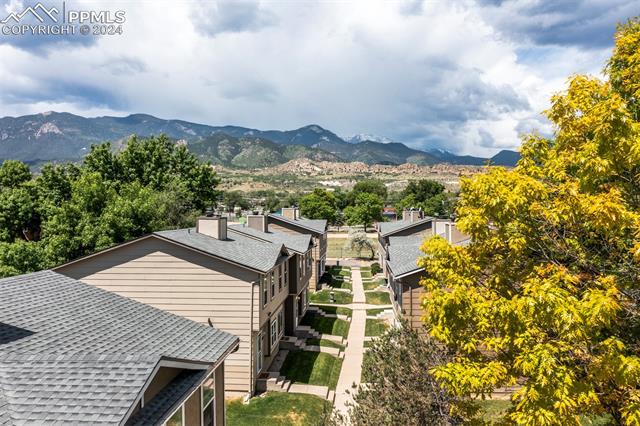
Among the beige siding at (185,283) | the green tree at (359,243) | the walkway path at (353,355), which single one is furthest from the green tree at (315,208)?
the beige siding at (185,283)

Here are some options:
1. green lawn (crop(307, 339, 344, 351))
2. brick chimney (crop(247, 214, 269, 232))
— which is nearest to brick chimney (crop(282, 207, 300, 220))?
brick chimney (crop(247, 214, 269, 232))

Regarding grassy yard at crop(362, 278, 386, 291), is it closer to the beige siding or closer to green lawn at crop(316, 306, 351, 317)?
green lawn at crop(316, 306, 351, 317)

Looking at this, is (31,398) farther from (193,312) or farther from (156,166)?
(156,166)

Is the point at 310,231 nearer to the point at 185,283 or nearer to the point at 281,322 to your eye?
the point at 281,322

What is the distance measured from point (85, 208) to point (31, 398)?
29.9 m

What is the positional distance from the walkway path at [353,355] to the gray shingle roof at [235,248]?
23.3 ft

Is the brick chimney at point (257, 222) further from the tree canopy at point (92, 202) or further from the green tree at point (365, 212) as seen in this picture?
the green tree at point (365, 212)

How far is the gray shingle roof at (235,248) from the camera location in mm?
18047

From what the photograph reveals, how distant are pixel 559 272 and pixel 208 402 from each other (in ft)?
29.7

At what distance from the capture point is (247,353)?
1777cm

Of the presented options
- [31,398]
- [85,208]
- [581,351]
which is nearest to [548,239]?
[581,351]

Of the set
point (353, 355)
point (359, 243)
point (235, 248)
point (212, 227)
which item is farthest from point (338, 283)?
point (235, 248)

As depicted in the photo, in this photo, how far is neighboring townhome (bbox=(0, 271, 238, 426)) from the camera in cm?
560

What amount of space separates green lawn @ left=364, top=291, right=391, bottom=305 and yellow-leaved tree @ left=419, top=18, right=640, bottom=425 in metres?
27.9
